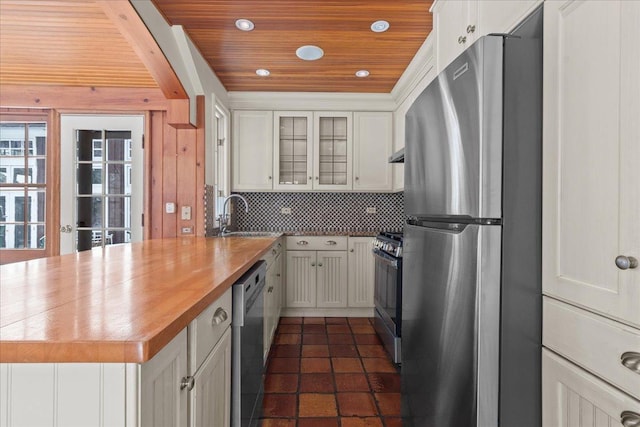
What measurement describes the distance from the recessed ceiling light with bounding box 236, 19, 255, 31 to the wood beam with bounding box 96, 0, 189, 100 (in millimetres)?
559

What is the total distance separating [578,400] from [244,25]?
2653 millimetres

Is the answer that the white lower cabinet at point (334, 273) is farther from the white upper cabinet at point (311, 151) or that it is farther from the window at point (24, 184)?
the window at point (24, 184)

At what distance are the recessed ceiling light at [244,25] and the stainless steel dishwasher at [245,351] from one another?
1749mm

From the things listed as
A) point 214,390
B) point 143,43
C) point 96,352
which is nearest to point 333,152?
point 143,43

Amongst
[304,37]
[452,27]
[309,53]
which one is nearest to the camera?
[452,27]

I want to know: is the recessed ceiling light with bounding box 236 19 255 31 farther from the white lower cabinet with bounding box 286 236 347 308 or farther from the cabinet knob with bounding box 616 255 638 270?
the cabinet knob with bounding box 616 255 638 270

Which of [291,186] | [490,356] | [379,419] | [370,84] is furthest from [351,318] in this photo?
[490,356]

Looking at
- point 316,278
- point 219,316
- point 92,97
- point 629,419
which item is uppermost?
point 92,97

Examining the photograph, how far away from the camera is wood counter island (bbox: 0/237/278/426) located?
580 mm

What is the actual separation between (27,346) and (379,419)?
179cm

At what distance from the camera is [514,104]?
1.07 metres

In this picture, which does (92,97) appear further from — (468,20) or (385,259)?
(468,20)

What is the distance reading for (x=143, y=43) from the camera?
2246mm

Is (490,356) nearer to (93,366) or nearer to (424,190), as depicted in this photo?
(424,190)
